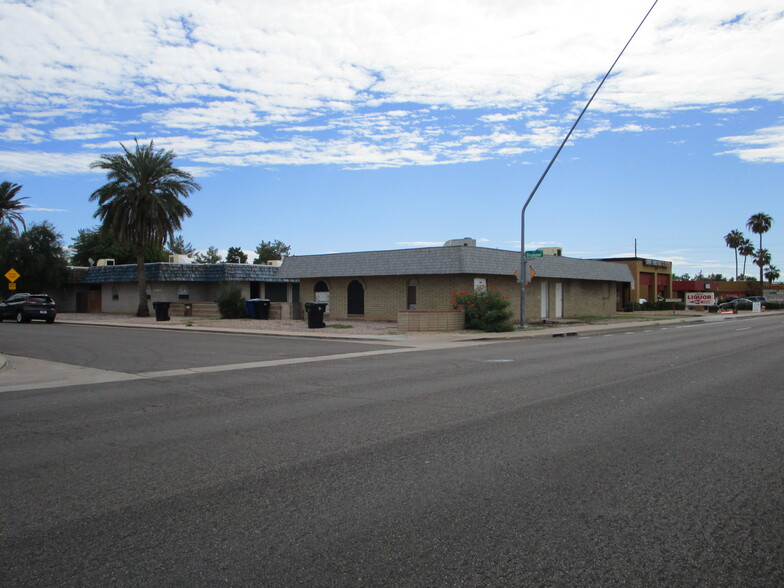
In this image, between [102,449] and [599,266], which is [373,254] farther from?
[102,449]

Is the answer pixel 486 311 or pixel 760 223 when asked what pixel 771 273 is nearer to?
pixel 760 223

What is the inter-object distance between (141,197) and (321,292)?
13.4 meters

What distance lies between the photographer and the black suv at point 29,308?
37000 millimetres

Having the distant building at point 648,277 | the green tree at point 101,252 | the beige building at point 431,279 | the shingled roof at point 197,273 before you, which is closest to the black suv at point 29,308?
the shingled roof at point 197,273

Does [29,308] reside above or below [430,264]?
below

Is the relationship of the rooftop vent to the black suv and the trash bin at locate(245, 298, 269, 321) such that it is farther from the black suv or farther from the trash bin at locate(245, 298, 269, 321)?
the black suv

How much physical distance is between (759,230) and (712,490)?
109 meters

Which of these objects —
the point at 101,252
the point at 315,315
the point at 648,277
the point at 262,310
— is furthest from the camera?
the point at 101,252

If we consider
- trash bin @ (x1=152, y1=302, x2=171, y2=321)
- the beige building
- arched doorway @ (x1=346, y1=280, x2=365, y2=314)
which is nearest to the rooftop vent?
the beige building

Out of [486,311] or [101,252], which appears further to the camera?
[101,252]

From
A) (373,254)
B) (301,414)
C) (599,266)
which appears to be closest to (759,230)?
(599,266)

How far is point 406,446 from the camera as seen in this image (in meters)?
7.29

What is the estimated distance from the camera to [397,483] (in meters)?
5.89

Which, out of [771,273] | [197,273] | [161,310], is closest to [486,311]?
[161,310]
